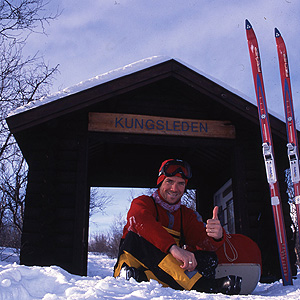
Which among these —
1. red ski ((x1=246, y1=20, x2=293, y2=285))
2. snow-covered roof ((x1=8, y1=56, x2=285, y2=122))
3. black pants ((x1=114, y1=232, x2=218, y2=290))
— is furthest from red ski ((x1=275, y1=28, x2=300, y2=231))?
black pants ((x1=114, y1=232, x2=218, y2=290))

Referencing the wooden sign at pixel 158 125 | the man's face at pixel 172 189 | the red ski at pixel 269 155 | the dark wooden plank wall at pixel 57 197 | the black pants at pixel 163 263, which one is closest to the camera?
the black pants at pixel 163 263

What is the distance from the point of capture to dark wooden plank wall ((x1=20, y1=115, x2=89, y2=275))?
5.52m

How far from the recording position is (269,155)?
441 cm

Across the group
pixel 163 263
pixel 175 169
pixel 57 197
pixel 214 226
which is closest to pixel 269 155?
pixel 175 169

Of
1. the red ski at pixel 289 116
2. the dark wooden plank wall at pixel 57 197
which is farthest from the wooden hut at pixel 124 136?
the red ski at pixel 289 116

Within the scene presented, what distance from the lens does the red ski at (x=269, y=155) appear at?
416 cm

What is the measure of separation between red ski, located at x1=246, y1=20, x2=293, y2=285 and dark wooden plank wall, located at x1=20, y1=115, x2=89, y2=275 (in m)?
3.00

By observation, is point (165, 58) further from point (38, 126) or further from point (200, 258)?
point (200, 258)

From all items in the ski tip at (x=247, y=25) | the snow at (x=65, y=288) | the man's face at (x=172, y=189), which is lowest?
the snow at (x=65, y=288)

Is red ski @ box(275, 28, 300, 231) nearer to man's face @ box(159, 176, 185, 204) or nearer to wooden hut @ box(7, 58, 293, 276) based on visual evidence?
wooden hut @ box(7, 58, 293, 276)

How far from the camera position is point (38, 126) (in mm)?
5832

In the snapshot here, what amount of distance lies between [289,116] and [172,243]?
115 inches

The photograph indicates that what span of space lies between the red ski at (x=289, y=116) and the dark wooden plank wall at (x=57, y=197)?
331 cm

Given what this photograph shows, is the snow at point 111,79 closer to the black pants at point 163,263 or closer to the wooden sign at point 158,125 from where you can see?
the wooden sign at point 158,125
